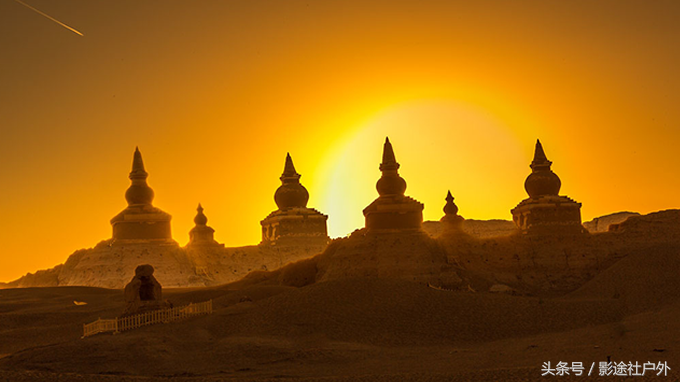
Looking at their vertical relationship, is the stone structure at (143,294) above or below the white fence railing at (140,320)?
above

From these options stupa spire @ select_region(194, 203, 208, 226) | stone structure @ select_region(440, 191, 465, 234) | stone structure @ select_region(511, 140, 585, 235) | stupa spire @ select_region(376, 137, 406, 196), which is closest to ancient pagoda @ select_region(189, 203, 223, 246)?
stupa spire @ select_region(194, 203, 208, 226)

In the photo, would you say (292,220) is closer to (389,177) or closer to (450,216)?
(450,216)

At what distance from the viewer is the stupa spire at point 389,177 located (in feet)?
147

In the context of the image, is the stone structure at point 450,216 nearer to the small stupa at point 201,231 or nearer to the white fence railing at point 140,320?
the small stupa at point 201,231

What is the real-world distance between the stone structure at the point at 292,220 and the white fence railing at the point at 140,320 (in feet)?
101

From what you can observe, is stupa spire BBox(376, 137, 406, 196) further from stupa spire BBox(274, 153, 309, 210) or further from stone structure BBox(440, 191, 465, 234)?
stupa spire BBox(274, 153, 309, 210)

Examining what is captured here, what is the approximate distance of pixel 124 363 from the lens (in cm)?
2398

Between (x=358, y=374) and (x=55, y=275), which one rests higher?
(x=55, y=275)

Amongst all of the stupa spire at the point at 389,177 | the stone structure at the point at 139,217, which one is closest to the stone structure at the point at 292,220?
the stone structure at the point at 139,217

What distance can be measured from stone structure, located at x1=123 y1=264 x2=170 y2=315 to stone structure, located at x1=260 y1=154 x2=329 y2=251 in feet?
99.0

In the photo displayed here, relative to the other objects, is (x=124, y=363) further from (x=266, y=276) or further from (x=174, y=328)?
(x=266, y=276)

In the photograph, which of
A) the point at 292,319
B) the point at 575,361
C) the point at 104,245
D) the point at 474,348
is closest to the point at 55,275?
the point at 104,245

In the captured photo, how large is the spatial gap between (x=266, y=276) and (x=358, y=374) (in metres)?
27.8

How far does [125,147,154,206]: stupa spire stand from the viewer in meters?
60.6
